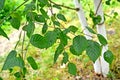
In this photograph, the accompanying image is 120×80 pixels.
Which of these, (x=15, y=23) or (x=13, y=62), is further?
(x=15, y=23)

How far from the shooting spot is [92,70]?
3359 millimetres

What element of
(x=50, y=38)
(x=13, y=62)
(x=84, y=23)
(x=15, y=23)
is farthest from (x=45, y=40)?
(x=84, y=23)

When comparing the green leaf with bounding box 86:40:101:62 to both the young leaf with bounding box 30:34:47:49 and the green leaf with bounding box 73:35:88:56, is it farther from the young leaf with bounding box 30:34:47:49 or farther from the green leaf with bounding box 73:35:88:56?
the young leaf with bounding box 30:34:47:49

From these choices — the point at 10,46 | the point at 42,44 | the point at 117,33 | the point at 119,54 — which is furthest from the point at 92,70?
the point at 42,44

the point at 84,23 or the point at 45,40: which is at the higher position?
the point at 45,40

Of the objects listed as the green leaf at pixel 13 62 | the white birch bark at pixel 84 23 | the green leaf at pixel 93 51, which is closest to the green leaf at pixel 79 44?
the green leaf at pixel 93 51

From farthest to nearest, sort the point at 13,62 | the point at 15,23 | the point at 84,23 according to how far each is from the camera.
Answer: the point at 84,23 → the point at 15,23 → the point at 13,62

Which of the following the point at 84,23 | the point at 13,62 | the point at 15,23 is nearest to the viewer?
the point at 13,62

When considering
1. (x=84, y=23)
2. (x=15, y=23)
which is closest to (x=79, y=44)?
(x=15, y=23)

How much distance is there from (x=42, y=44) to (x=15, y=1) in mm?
5339

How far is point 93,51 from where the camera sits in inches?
37.1

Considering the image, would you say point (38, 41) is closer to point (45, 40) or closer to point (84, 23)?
point (45, 40)

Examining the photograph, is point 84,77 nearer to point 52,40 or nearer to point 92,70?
point 92,70

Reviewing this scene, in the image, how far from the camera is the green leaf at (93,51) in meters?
0.94
